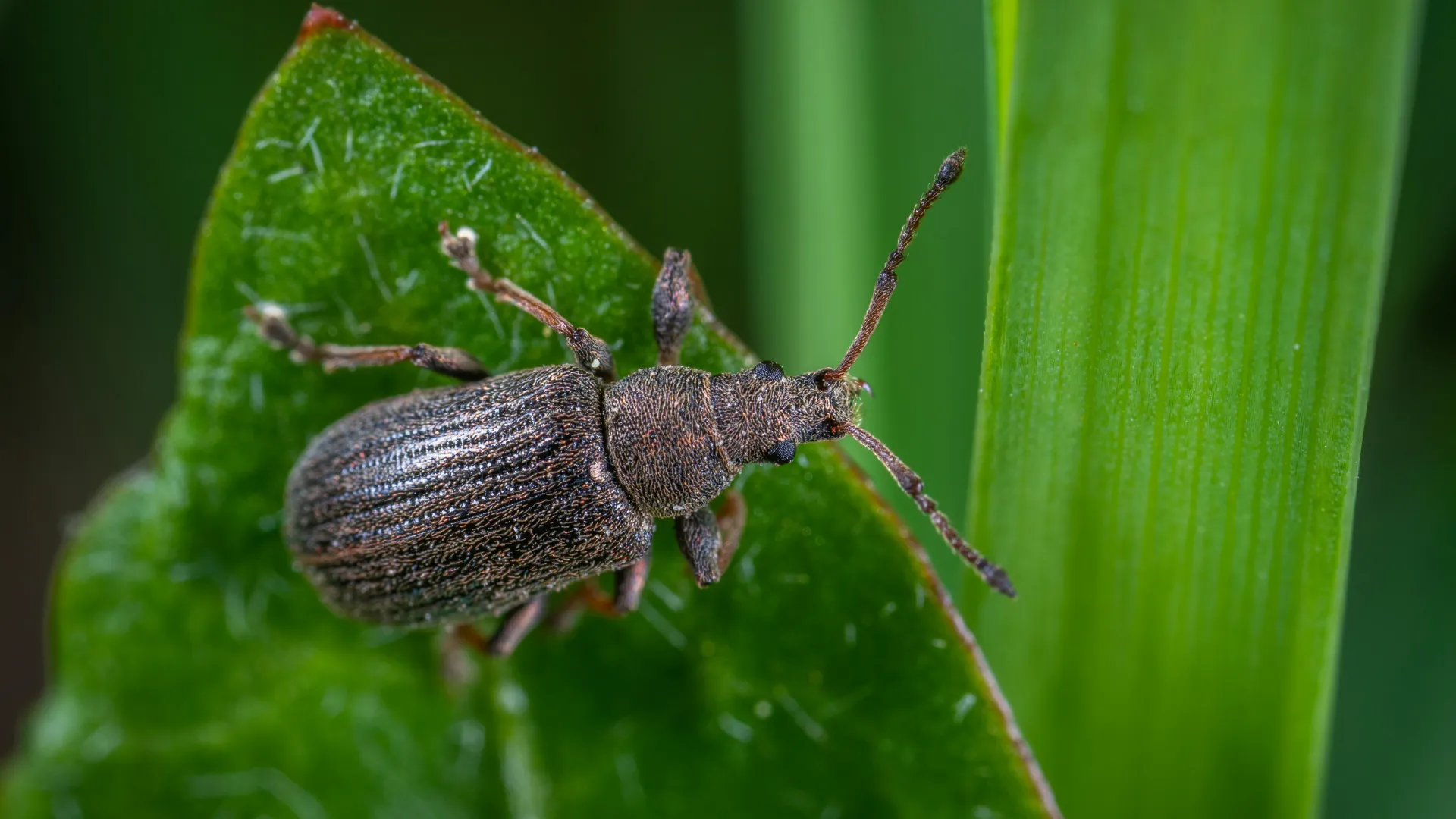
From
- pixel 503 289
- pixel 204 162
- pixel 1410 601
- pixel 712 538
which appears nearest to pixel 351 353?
pixel 503 289

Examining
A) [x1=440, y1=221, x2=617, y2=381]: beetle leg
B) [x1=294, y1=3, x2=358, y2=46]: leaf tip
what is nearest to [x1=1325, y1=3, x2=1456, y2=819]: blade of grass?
[x1=440, y1=221, x2=617, y2=381]: beetle leg

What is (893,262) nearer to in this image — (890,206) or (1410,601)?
(890,206)

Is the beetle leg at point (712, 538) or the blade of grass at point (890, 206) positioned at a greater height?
the blade of grass at point (890, 206)

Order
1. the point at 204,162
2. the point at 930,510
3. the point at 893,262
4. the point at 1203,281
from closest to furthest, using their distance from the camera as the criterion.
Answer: the point at 1203,281 < the point at 930,510 < the point at 893,262 < the point at 204,162

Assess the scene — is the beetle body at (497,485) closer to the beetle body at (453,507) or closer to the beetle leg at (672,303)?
the beetle body at (453,507)

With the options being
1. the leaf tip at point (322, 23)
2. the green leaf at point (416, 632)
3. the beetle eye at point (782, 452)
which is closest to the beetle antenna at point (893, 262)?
the beetle eye at point (782, 452)

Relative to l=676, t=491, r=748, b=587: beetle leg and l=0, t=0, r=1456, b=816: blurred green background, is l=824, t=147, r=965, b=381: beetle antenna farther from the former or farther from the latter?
l=0, t=0, r=1456, b=816: blurred green background
